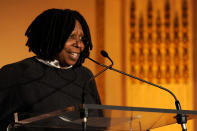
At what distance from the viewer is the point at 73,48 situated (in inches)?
74.4

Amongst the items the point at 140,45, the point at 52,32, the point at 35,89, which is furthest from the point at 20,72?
the point at 140,45

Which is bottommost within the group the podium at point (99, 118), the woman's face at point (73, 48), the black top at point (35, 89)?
the podium at point (99, 118)

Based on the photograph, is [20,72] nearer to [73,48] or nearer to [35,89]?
[35,89]

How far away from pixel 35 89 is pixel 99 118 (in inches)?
27.2

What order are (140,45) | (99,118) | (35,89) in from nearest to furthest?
(99,118) → (35,89) → (140,45)

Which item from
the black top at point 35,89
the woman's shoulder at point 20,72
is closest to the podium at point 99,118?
the black top at point 35,89

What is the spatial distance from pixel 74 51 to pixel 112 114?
73 centimetres

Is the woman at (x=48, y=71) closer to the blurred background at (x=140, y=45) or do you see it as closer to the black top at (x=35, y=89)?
the black top at (x=35, y=89)

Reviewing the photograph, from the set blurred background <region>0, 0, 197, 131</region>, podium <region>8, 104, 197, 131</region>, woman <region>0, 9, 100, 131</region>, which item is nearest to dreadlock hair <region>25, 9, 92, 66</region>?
woman <region>0, 9, 100, 131</region>

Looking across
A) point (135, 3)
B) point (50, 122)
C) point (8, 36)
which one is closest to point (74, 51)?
point (50, 122)

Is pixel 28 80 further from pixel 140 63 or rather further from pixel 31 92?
pixel 140 63

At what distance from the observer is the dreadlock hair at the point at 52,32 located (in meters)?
1.89

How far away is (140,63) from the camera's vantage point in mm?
3555

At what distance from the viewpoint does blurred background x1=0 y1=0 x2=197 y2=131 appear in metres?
3.50
